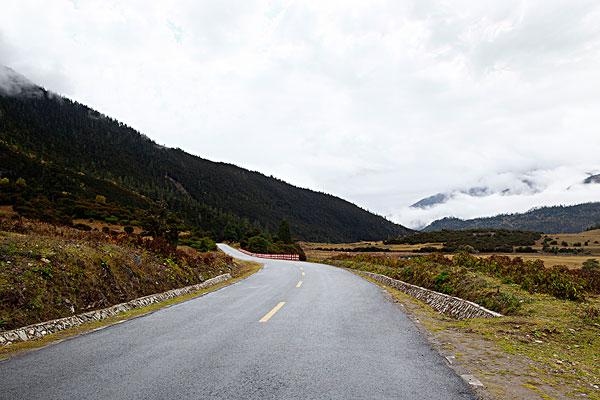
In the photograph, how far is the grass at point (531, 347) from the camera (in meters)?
5.26

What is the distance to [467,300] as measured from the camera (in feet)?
42.6

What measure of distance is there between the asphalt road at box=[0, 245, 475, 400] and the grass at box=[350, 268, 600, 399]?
590 millimetres

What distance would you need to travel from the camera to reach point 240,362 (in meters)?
6.02

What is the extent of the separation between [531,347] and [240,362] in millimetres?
5534

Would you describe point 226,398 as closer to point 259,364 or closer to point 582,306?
point 259,364

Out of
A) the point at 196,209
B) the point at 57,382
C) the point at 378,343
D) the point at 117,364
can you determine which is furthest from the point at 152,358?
the point at 196,209

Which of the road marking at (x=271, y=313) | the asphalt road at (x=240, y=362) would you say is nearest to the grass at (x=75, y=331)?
the asphalt road at (x=240, y=362)

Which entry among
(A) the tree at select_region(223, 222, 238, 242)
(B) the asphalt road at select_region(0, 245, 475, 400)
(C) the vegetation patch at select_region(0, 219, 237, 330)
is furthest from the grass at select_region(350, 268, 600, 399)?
(A) the tree at select_region(223, 222, 238, 242)

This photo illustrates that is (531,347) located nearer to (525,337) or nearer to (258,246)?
(525,337)

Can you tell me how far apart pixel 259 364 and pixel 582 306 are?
32.2ft

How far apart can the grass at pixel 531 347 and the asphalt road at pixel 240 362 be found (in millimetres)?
590

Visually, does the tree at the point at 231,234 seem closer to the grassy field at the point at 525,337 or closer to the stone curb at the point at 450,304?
the stone curb at the point at 450,304

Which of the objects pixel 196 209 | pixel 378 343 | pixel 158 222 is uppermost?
pixel 196 209

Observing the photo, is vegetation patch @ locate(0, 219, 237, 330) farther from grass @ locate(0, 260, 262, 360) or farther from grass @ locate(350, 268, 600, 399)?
grass @ locate(350, 268, 600, 399)
